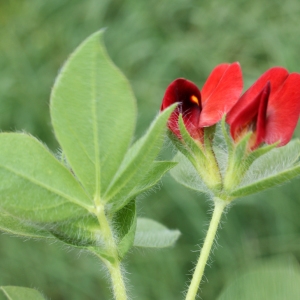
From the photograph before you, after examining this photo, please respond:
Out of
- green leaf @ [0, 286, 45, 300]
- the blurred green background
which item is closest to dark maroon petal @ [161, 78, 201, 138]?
green leaf @ [0, 286, 45, 300]

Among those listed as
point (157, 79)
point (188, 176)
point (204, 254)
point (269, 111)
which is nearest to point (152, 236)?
point (188, 176)

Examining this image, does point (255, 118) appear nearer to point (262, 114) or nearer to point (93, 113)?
point (262, 114)

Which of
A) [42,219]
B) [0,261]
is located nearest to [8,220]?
[42,219]

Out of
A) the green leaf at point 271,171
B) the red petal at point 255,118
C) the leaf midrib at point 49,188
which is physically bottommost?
the leaf midrib at point 49,188

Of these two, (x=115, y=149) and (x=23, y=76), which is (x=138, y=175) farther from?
(x=23, y=76)

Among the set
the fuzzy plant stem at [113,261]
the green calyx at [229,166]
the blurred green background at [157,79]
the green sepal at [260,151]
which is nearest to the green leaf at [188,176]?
the green calyx at [229,166]

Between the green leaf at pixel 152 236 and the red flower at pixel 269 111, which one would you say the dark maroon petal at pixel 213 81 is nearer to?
the red flower at pixel 269 111
